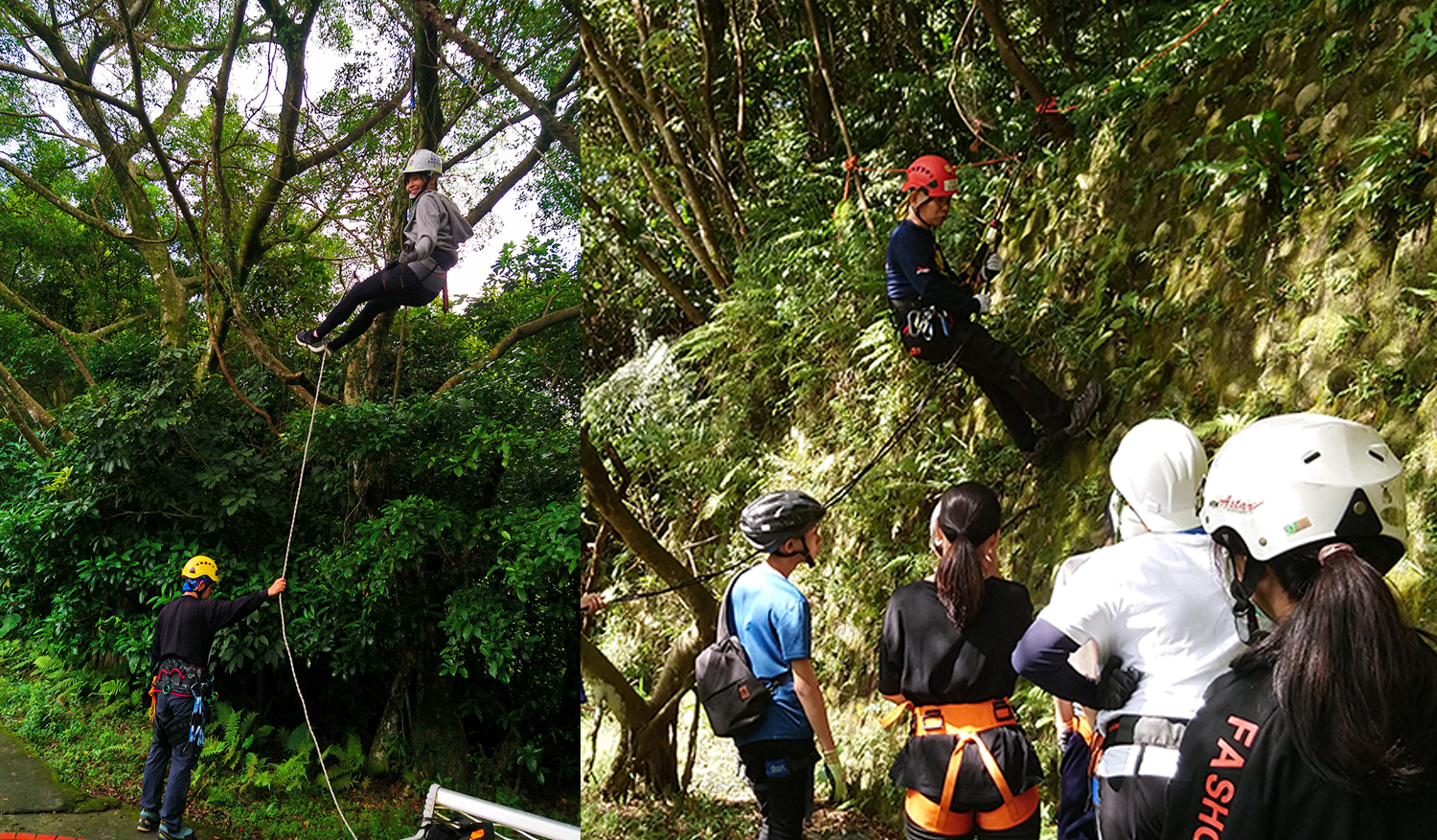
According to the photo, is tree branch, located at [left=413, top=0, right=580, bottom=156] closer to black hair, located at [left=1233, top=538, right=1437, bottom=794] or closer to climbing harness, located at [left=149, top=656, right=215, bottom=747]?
climbing harness, located at [left=149, top=656, right=215, bottom=747]

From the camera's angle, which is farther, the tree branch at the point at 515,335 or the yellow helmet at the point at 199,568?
the tree branch at the point at 515,335

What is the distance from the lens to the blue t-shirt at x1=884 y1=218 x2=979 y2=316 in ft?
11.1

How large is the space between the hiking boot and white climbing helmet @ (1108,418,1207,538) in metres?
1.40

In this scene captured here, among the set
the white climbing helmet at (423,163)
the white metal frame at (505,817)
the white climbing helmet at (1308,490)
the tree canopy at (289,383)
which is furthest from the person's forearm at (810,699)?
the white climbing helmet at (423,163)

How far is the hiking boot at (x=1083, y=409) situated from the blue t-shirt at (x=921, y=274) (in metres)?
0.47

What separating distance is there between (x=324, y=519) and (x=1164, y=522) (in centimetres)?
331

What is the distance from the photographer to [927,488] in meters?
3.87

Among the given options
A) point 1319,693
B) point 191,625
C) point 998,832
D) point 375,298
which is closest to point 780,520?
point 998,832

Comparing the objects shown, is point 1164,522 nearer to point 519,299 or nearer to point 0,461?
point 519,299

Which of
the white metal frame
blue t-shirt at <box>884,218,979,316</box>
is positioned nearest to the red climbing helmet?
blue t-shirt at <box>884,218,979,316</box>

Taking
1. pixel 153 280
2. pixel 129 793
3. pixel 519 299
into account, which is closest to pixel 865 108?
pixel 519 299

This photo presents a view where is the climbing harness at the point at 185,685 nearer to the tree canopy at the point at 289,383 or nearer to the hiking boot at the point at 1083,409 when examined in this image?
the tree canopy at the point at 289,383

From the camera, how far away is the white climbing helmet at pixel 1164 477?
187 centimetres

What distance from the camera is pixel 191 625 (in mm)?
3609
